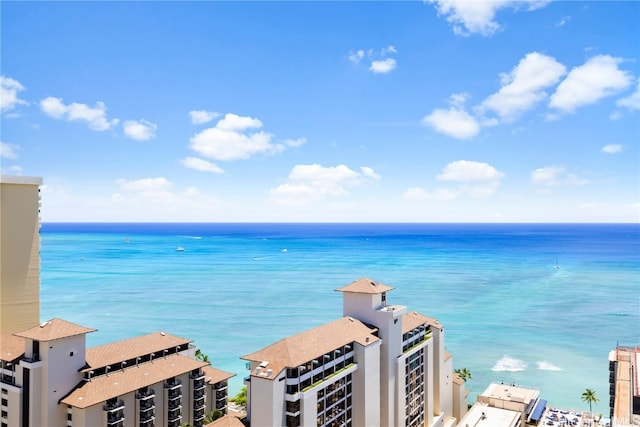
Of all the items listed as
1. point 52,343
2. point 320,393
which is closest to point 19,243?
point 52,343

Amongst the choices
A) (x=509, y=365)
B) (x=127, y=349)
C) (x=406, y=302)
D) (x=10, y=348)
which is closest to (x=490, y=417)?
(x=509, y=365)

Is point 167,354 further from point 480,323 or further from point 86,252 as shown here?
point 86,252

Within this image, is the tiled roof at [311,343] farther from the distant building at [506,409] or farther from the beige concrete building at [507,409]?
the beige concrete building at [507,409]

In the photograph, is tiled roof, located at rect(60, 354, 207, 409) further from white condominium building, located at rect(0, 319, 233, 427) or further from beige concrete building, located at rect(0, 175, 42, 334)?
beige concrete building, located at rect(0, 175, 42, 334)

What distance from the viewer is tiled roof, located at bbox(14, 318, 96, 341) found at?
83.1 feet

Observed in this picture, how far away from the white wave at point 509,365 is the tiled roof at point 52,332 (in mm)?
50710

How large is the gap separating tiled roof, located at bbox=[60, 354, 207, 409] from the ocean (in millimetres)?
22031

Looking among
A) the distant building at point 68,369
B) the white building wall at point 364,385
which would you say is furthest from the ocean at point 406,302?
the white building wall at point 364,385

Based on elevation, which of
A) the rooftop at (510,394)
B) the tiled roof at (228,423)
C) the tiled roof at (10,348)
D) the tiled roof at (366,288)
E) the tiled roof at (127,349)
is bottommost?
the rooftop at (510,394)

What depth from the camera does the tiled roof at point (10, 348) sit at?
2653cm

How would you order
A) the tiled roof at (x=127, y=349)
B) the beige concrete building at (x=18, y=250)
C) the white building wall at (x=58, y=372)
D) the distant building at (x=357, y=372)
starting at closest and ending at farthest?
the distant building at (x=357, y=372)
the white building wall at (x=58, y=372)
the tiled roof at (x=127, y=349)
the beige concrete building at (x=18, y=250)

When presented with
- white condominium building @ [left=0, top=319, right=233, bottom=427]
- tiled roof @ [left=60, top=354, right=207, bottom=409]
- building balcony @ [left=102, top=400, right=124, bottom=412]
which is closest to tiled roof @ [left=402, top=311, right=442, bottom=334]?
tiled roof @ [left=60, top=354, right=207, bottom=409]

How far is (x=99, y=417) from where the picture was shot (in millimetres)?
25578

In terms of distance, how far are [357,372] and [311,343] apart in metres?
4.67
